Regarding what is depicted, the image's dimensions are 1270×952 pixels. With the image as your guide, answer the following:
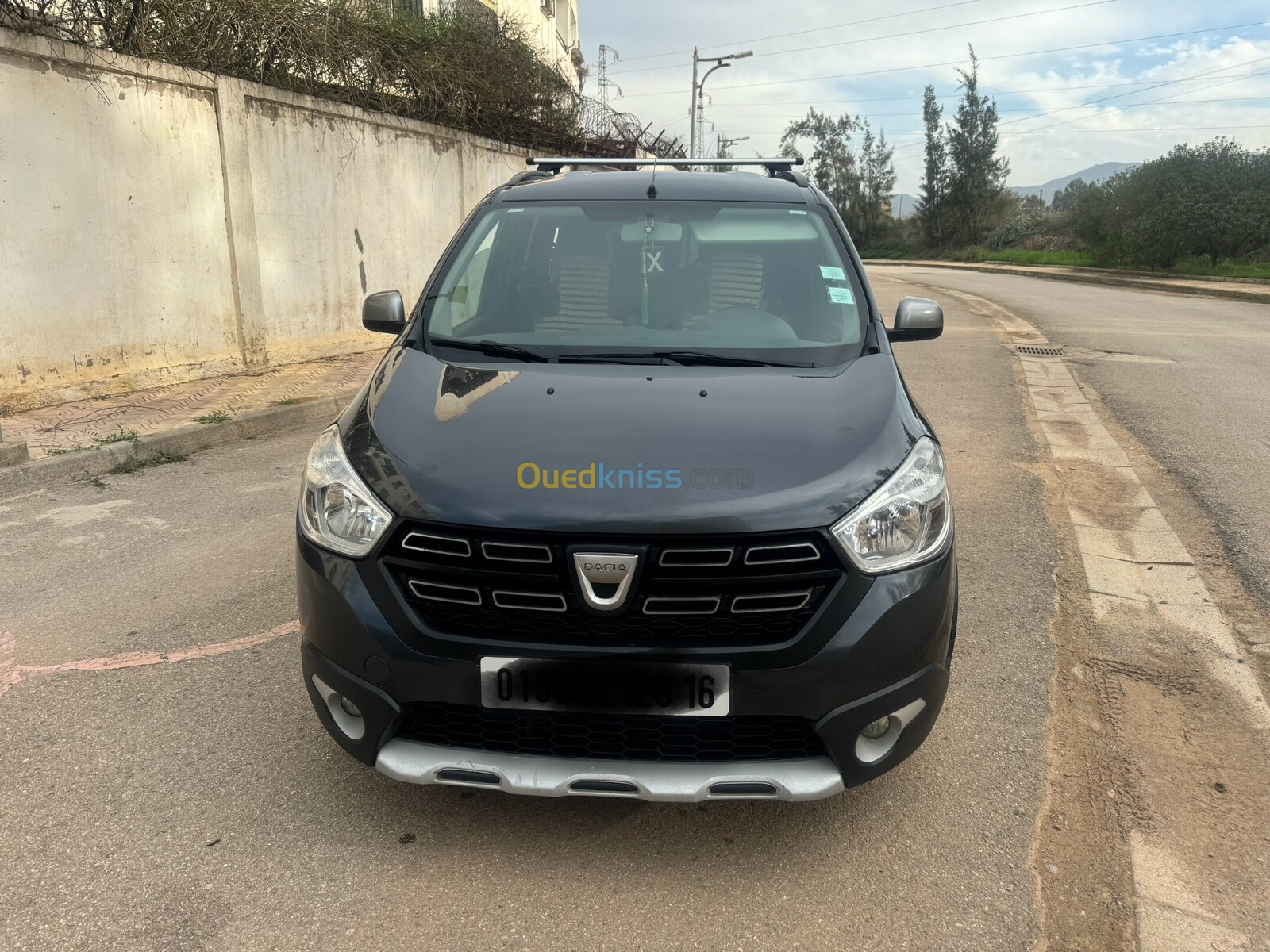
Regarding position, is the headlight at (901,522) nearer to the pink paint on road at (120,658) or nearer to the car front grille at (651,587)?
the car front grille at (651,587)

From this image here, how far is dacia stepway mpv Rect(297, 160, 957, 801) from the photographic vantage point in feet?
7.13

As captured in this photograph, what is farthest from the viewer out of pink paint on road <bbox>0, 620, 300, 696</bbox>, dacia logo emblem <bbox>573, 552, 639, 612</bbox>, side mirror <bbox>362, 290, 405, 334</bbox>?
side mirror <bbox>362, 290, 405, 334</bbox>

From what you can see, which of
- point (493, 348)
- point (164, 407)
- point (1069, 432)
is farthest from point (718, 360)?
point (164, 407)

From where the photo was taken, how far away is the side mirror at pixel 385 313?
3.56m

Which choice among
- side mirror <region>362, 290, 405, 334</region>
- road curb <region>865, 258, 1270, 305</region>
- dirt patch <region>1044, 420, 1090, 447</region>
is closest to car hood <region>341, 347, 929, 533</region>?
side mirror <region>362, 290, 405, 334</region>

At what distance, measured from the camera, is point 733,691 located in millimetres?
2176

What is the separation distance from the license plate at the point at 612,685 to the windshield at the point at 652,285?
3.72 feet

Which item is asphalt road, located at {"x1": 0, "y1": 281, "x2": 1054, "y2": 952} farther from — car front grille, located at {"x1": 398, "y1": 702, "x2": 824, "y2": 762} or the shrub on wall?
the shrub on wall

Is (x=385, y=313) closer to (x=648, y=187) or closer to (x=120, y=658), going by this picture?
(x=648, y=187)

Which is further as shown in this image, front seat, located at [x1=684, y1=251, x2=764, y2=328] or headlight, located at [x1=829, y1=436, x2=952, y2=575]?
front seat, located at [x1=684, y1=251, x2=764, y2=328]

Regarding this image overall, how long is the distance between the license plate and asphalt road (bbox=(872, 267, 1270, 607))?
3091mm

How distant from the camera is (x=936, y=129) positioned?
63.6 metres

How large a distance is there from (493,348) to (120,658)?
184 cm

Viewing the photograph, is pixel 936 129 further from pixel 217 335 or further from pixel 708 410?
pixel 708 410
